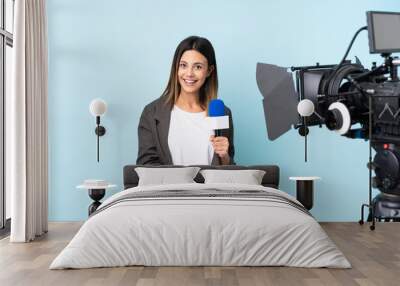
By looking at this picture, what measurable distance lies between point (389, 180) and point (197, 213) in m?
1.89

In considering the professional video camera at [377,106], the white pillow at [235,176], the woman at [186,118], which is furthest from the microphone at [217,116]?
the professional video camera at [377,106]

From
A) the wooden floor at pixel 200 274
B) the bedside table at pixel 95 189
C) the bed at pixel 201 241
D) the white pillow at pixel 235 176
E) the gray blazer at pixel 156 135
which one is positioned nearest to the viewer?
the wooden floor at pixel 200 274

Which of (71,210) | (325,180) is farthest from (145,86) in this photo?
(325,180)

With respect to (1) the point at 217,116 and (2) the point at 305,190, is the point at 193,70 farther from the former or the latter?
(2) the point at 305,190

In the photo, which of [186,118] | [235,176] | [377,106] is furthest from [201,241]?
[186,118]

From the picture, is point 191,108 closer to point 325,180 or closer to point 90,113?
point 90,113

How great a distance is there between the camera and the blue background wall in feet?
18.3

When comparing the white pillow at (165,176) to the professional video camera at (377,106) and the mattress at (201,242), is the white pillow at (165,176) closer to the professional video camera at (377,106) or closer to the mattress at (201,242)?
the mattress at (201,242)

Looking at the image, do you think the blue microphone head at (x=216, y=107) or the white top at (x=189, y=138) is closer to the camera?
the blue microphone head at (x=216, y=107)

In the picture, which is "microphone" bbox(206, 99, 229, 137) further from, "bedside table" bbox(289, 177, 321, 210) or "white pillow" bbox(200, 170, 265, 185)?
"bedside table" bbox(289, 177, 321, 210)

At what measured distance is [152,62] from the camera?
557 centimetres

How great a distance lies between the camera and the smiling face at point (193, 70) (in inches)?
213

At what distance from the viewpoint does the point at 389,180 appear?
1.74m

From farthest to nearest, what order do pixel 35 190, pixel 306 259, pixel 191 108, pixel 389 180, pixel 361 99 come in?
pixel 191 108, pixel 35 190, pixel 306 259, pixel 361 99, pixel 389 180
